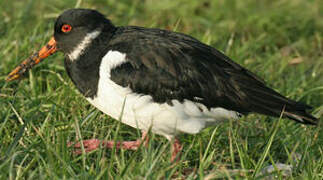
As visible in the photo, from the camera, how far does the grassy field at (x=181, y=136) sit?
4.13m

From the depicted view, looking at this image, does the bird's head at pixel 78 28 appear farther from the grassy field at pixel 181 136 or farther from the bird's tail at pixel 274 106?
the bird's tail at pixel 274 106

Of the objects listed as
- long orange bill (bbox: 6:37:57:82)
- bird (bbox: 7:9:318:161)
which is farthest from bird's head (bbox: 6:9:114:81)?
long orange bill (bbox: 6:37:57:82)

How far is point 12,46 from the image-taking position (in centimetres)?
614

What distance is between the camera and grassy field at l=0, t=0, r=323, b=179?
163 inches

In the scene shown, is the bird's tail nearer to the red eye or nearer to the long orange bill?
the red eye

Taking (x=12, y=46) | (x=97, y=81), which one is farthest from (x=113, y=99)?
(x=12, y=46)

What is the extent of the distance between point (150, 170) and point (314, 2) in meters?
5.40

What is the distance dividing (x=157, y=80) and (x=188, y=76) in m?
0.27

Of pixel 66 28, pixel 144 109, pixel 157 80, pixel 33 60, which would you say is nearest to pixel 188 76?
pixel 157 80

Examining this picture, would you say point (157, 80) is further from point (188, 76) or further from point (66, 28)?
point (66, 28)

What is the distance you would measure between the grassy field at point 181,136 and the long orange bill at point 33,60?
0.47 feet

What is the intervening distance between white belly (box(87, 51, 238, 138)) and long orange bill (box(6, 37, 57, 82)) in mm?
754

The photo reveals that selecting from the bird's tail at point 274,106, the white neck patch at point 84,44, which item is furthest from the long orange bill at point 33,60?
the bird's tail at point 274,106

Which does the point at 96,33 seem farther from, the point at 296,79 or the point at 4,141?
the point at 296,79
